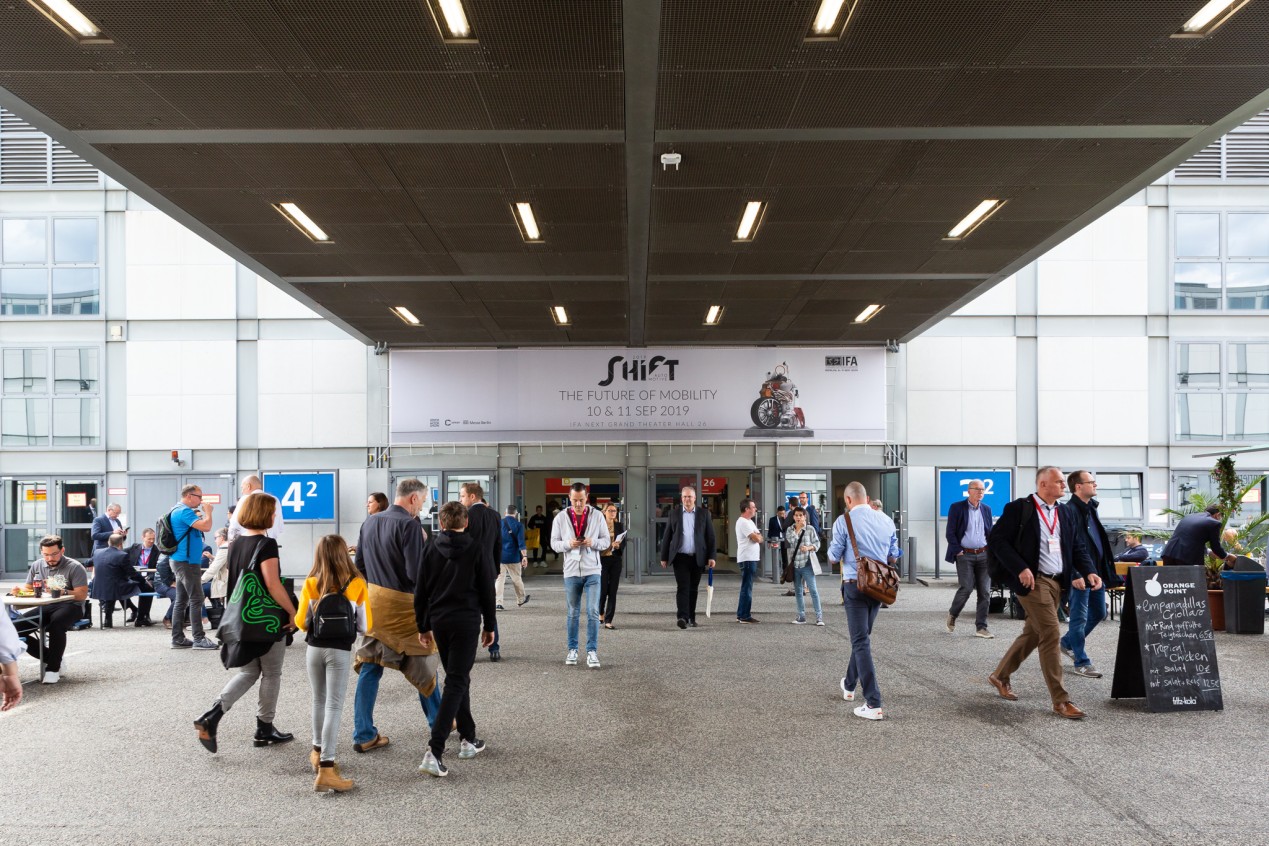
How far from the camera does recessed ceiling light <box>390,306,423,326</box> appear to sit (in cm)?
1608

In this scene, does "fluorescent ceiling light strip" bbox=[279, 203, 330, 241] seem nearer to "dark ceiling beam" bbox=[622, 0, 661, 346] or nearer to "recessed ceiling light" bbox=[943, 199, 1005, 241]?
"dark ceiling beam" bbox=[622, 0, 661, 346]

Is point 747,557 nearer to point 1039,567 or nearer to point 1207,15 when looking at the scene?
point 1039,567

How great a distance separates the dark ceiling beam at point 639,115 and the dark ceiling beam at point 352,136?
0.30 meters

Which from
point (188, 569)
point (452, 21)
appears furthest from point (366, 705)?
point (188, 569)

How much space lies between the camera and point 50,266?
21297 millimetres

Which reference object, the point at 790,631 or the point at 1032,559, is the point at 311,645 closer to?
the point at 1032,559

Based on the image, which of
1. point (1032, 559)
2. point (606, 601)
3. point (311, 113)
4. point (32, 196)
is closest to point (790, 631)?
point (606, 601)

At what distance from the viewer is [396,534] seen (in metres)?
6.48

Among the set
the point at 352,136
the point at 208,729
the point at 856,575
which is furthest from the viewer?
the point at 352,136

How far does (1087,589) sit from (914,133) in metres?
4.45

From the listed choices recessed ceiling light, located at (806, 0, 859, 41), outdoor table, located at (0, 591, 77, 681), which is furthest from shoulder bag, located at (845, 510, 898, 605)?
outdoor table, located at (0, 591, 77, 681)

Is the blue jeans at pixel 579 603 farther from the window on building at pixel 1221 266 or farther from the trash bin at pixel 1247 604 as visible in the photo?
the window on building at pixel 1221 266

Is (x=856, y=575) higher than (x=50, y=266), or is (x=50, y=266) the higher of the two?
(x=50, y=266)

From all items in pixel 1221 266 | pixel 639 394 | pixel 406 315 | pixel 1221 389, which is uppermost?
pixel 1221 266
